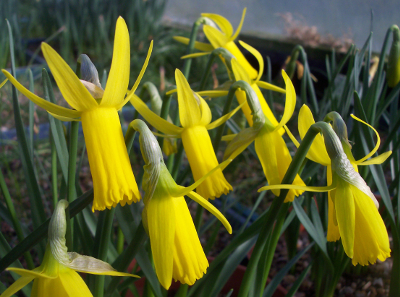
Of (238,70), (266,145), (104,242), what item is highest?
(238,70)

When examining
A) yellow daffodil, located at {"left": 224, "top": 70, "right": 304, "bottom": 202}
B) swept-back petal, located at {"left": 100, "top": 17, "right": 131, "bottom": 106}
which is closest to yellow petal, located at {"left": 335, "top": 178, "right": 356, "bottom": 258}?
yellow daffodil, located at {"left": 224, "top": 70, "right": 304, "bottom": 202}

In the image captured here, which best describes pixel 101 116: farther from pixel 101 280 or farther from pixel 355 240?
pixel 355 240

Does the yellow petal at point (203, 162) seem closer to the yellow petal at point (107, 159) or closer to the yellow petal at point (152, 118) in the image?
the yellow petal at point (152, 118)

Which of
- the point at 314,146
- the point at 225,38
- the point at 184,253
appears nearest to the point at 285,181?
the point at 314,146

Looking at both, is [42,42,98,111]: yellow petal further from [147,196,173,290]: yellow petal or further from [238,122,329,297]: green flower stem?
[238,122,329,297]: green flower stem

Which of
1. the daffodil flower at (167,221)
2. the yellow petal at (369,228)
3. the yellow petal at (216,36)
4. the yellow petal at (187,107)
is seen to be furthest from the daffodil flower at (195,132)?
the yellow petal at (216,36)

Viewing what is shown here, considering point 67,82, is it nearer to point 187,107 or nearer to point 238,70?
point 187,107
